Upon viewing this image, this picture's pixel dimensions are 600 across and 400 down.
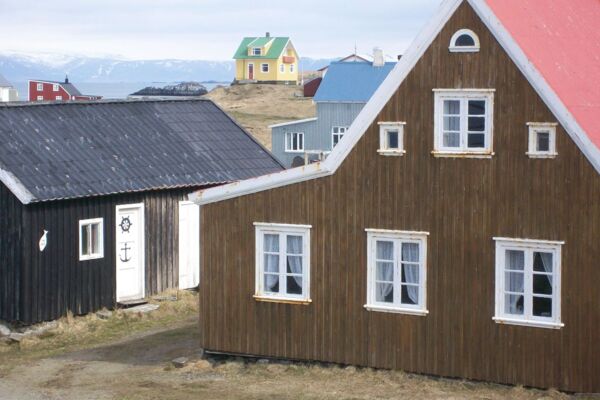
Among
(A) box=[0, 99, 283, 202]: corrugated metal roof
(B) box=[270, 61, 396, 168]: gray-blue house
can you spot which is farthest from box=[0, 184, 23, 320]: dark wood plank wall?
(B) box=[270, 61, 396, 168]: gray-blue house

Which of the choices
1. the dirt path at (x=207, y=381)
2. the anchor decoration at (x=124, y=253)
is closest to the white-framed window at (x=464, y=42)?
the dirt path at (x=207, y=381)

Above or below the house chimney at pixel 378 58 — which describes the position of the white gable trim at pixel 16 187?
below

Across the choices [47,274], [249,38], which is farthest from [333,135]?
[249,38]

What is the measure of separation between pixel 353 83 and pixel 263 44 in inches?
2438

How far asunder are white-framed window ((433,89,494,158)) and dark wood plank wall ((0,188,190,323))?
1103 centimetres

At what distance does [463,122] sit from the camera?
71.3ft

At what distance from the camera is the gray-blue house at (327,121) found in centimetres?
7350

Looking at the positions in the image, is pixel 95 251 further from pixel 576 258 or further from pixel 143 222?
pixel 576 258

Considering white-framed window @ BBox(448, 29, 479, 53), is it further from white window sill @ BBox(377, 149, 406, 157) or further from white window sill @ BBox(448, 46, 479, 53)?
white window sill @ BBox(377, 149, 406, 157)

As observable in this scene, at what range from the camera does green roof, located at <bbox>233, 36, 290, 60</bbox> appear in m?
134

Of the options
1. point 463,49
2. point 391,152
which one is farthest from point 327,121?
point 463,49

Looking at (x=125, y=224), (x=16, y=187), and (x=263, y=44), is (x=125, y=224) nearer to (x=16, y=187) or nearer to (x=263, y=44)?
(x=16, y=187)

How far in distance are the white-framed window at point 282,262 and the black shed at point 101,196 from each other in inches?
281

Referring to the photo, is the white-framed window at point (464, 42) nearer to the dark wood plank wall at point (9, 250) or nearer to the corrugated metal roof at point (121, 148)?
the corrugated metal roof at point (121, 148)
